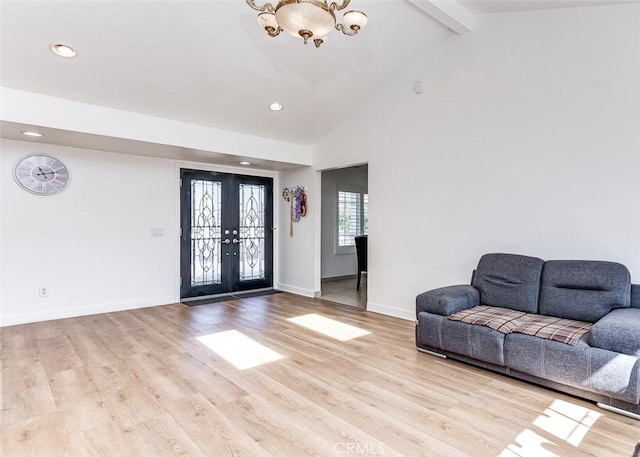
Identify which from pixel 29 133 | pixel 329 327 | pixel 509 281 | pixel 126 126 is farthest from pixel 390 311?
pixel 29 133

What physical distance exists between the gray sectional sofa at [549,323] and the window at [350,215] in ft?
14.8

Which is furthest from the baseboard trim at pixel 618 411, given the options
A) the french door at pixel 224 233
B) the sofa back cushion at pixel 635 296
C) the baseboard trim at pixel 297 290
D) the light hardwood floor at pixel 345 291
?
the french door at pixel 224 233

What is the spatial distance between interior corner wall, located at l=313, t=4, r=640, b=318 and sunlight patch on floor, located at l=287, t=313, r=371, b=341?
0.82m

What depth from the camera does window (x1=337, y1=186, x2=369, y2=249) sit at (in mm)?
7984

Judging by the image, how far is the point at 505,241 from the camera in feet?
12.3

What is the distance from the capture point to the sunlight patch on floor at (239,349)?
10.5 feet

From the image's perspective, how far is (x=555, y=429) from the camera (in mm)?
2152

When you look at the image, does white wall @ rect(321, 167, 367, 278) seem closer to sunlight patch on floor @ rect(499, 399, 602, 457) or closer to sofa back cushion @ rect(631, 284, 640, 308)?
sofa back cushion @ rect(631, 284, 640, 308)

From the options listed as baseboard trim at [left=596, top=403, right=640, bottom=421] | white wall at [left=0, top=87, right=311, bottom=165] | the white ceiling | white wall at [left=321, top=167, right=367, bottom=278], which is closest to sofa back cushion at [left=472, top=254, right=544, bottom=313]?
baseboard trim at [left=596, top=403, right=640, bottom=421]

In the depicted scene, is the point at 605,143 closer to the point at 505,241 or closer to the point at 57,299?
the point at 505,241

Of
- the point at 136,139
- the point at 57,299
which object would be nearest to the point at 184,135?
the point at 136,139

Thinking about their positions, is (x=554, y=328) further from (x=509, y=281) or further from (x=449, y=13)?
(x=449, y=13)

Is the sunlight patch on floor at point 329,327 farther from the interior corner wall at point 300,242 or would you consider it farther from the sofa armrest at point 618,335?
the sofa armrest at point 618,335

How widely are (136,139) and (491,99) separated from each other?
4.06 m
